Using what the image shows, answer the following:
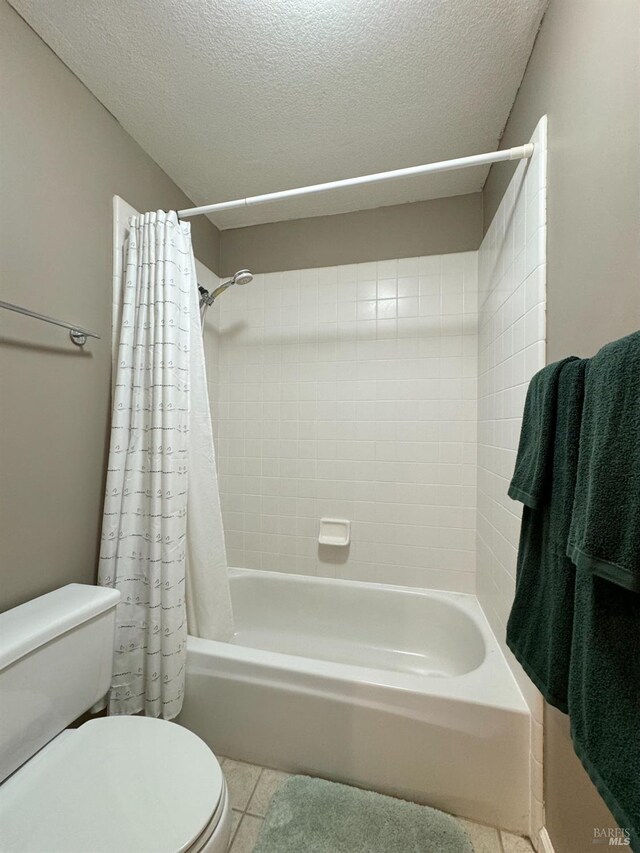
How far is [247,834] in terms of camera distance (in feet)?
3.45

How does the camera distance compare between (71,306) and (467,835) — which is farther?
(71,306)

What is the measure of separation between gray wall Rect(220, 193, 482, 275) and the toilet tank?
1.84 meters

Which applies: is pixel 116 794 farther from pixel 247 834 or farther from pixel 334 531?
pixel 334 531

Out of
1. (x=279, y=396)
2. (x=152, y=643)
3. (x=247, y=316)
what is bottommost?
(x=152, y=643)

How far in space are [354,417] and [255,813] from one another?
1.56 meters

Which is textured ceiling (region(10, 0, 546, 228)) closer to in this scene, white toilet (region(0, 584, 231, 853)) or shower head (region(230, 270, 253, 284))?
shower head (region(230, 270, 253, 284))

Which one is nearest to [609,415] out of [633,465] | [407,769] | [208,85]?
[633,465]

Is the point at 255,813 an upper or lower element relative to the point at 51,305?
lower

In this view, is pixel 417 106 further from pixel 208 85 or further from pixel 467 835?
pixel 467 835

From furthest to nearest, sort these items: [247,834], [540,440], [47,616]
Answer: [247,834] → [47,616] → [540,440]

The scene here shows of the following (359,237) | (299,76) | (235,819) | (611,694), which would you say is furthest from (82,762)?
(359,237)

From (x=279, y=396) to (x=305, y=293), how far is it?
61cm

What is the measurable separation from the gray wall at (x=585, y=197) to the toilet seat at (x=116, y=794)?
825 mm

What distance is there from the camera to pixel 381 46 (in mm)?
1116
